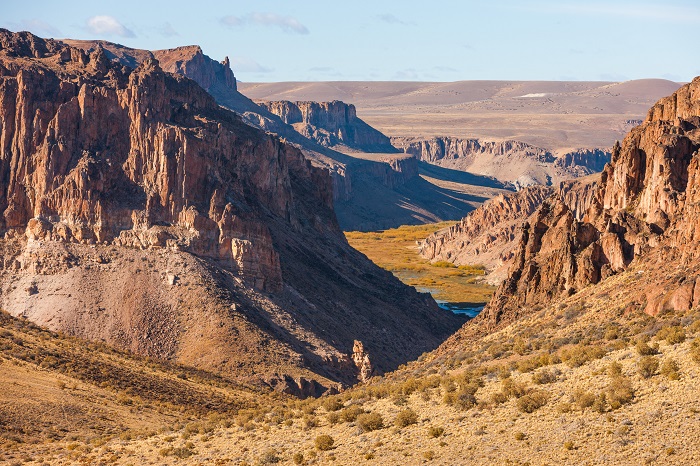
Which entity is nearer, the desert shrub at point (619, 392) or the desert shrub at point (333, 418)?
the desert shrub at point (619, 392)

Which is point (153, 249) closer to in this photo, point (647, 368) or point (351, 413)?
point (351, 413)

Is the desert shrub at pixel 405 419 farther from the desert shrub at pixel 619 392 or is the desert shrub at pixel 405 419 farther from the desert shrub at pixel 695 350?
the desert shrub at pixel 695 350

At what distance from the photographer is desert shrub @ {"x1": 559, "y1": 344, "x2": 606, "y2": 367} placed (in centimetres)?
4481

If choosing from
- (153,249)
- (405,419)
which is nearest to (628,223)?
(405,419)

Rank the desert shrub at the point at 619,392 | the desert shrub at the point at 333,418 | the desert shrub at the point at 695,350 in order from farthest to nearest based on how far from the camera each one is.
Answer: the desert shrub at the point at 333,418
the desert shrub at the point at 695,350
the desert shrub at the point at 619,392

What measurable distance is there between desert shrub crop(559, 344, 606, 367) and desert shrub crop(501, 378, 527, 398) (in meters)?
2.16

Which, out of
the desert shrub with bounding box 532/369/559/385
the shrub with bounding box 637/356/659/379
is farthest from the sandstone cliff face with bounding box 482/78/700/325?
the shrub with bounding box 637/356/659/379

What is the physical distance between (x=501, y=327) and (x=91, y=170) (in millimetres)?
41076

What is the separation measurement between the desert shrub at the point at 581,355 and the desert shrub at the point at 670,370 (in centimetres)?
421

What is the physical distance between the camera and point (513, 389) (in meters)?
43.5

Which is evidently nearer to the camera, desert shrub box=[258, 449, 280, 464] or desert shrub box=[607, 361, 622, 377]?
desert shrub box=[607, 361, 622, 377]

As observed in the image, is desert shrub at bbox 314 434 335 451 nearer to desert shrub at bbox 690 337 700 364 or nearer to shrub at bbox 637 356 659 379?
shrub at bbox 637 356 659 379

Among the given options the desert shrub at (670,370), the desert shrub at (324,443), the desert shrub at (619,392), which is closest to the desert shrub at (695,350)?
the desert shrub at (670,370)

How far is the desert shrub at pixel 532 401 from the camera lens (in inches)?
1636
